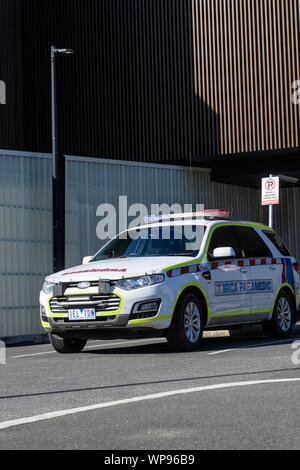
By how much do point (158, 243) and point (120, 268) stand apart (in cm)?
136

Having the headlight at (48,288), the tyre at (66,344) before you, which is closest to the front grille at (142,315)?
the headlight at (48,288)

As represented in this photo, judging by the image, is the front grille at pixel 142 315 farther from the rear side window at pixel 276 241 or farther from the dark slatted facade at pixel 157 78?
the dark slatted facade at pixel 157 78

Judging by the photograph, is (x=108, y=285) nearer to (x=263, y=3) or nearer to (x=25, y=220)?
(x=25, y=220)

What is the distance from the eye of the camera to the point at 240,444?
549 centimetres

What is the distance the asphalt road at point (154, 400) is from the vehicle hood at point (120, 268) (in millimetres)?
1054

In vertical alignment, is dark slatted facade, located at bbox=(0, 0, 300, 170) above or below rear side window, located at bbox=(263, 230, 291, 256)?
above

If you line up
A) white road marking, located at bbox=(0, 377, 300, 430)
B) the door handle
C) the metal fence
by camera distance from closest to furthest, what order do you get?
white road marking, located at bbox=(0, 377, 300, 430) → the door handle → the metal fence

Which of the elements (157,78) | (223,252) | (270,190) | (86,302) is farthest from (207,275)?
(157,78)

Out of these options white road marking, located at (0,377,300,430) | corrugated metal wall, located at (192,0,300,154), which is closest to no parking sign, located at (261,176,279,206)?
corrugated metal wall, located at (192,0,300,154)

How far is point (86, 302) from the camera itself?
1173 cm

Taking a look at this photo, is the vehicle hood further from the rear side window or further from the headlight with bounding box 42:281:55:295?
the rear side window

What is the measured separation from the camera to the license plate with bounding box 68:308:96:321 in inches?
459

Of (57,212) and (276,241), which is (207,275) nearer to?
(276,241)

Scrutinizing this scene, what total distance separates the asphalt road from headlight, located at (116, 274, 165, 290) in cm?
91
